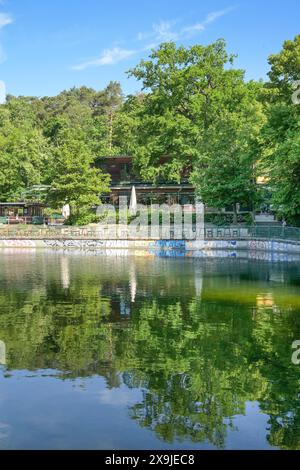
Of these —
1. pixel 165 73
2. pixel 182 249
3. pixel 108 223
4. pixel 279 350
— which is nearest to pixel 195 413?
pixel 279 350

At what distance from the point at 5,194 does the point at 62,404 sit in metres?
61.3

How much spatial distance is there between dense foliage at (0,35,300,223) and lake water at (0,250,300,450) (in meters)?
16.7

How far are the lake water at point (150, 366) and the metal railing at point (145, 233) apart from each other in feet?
43.2

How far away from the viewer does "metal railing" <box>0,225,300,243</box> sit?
42.3 meters

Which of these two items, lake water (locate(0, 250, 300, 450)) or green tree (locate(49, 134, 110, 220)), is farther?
green tree (locate(49, 134, 110, 220))

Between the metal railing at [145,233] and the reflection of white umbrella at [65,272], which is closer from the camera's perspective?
the reflection of white umbrella at [65,272]

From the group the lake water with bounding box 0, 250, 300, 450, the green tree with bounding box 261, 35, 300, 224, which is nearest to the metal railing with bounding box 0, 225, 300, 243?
the green tree with bounding box 261, 35, 300, 224

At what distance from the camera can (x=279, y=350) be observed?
16.4 meters

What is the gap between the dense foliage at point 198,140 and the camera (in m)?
44.2

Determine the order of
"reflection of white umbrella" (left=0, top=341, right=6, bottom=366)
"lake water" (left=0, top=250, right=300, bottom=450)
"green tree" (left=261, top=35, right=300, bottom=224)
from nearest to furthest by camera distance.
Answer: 1. "lake water" (left=0, top=250, right=300, bottom=450)
2. "reflection of white umbrella" (left=0, top=341, right=6, bottom=366)
3. "green tree" (left=261, top=35, right=300, bottom=224)

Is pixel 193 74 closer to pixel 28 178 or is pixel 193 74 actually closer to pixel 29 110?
pixel 28 178

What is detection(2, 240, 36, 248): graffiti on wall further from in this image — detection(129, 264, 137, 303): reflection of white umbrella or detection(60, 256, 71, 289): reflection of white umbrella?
detection(129, 264, 137, 303): reflection of white umbrella

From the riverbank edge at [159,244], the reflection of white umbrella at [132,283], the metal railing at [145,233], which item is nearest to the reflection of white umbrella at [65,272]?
the reflection of white umbrella at [132,283]

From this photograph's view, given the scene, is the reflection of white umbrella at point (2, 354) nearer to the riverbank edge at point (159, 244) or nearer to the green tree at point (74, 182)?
the riverbank edge at point (159, 244)
